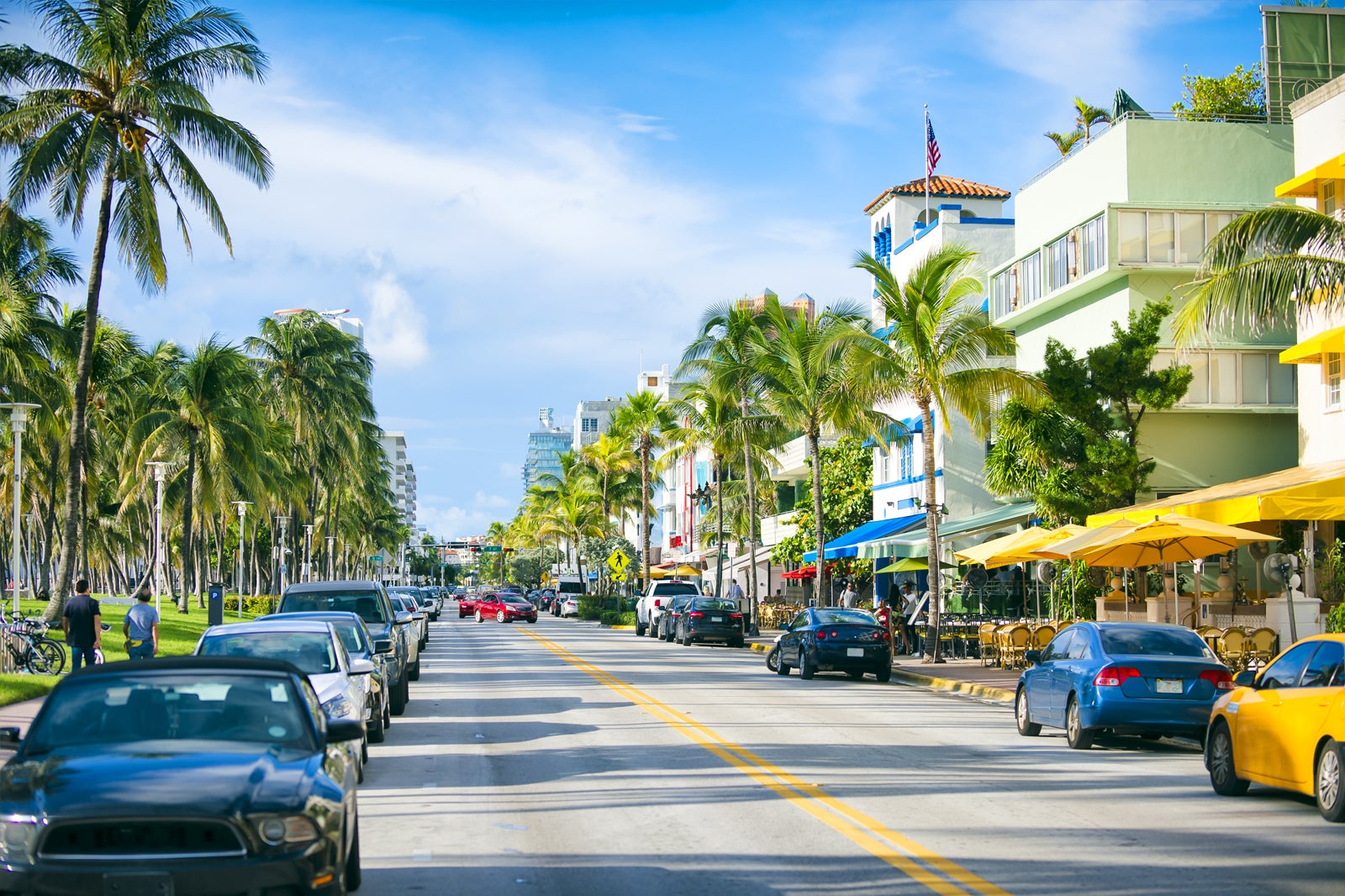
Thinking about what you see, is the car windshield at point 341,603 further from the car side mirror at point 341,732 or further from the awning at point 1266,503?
the awning at point 1266,503

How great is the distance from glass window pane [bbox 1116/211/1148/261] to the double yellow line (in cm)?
2194

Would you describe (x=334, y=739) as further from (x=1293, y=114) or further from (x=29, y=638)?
(x=1293, y=114)

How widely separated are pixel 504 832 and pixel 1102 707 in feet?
25.5

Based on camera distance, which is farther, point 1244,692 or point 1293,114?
point 1293,114

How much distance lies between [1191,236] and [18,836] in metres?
33.9

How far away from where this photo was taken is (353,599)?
20.6 m

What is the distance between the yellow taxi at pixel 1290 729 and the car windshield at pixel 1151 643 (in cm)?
275

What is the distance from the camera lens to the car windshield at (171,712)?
746 cm

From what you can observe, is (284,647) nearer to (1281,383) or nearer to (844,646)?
(844,646)

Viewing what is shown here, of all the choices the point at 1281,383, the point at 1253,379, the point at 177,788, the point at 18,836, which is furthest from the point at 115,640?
the point at 1281,383

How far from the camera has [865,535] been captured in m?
46.2

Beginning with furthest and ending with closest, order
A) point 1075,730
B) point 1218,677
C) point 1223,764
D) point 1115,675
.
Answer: point 1075,730 → point 1115,675 → point 1218,677 → point 1223,764

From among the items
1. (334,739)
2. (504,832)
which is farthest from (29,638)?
(334,739)

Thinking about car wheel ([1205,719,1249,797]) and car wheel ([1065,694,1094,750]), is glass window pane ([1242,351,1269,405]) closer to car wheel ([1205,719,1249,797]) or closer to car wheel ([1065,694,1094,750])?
car wheel ([1065,694,1094,750])
